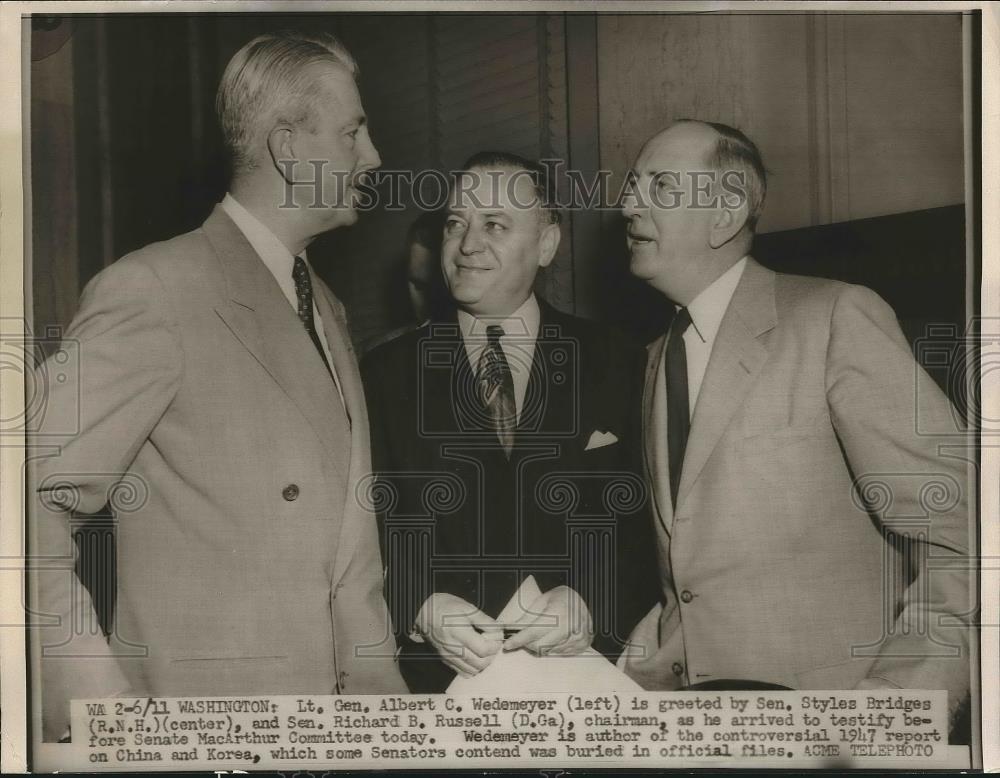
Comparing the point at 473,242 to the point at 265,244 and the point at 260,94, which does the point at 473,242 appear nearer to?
the point at 265,244

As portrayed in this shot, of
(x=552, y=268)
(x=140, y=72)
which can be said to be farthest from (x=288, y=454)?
(x=140, y=72)

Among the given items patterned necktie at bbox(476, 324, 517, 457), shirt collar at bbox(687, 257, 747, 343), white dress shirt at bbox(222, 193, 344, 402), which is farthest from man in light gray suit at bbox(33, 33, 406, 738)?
shirt collar at bbox(687, 257, 747, 343)

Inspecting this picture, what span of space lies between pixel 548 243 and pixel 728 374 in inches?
24.2

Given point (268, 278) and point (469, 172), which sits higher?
point (469, 172)

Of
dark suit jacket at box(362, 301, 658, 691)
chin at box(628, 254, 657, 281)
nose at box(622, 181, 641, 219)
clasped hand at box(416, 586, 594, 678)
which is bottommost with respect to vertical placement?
clasped hand at box(416, 586, 594, 678)

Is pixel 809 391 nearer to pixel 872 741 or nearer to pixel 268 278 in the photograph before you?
pixel 872 741

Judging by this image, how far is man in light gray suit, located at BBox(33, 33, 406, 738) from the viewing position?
267cm

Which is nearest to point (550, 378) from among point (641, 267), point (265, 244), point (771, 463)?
point (641, 267)

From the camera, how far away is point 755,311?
271 cm

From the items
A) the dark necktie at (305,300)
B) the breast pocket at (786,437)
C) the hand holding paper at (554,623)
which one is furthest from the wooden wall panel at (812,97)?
the hand holding paper at (554,623)

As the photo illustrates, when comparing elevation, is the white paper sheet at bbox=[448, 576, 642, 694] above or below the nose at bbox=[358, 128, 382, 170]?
below

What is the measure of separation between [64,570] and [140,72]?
1404mm
